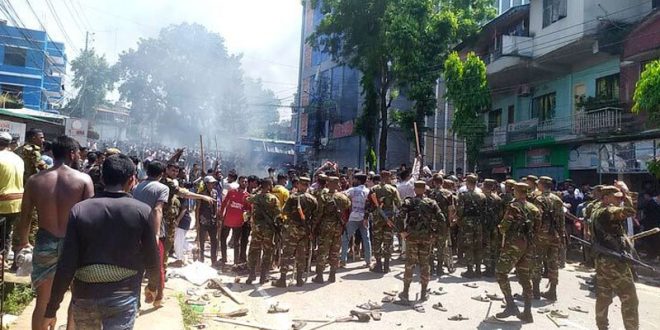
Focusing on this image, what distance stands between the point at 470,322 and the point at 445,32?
62.4 feet

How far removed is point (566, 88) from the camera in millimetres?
21672

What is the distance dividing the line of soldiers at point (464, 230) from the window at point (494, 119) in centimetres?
1793

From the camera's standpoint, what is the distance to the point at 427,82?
22.8 metres

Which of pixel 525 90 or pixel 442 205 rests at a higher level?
pixel 525 90

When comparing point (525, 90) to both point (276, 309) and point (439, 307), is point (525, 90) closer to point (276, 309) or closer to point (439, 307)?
point (439, 307)

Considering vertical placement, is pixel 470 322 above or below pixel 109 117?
below

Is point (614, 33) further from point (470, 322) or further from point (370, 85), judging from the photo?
point (470, 322)

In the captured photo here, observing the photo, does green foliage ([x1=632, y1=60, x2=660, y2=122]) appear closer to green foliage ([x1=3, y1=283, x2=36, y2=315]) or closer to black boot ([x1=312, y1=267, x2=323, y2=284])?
black boot ([x1=312, y1=267, x2=323, y2=284])

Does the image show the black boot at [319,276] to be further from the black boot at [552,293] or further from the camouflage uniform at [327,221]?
the black boot at [552,293]

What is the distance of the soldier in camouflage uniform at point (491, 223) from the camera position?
9.72m

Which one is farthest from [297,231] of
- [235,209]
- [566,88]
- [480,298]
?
[566,88]

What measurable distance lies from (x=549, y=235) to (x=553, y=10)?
55.4 feet

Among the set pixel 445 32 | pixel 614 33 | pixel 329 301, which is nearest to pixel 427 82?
pixel 445 32

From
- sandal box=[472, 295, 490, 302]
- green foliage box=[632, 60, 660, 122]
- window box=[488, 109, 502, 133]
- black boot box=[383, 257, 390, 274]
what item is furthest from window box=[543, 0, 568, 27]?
sandal box=[472, 295, 490, 302]
